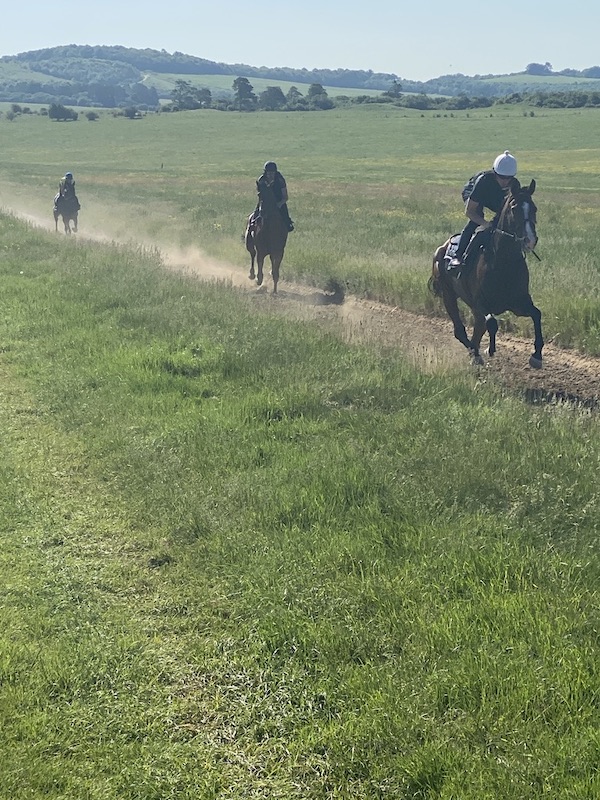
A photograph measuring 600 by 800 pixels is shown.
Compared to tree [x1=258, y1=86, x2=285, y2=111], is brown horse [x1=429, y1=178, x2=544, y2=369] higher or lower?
lower

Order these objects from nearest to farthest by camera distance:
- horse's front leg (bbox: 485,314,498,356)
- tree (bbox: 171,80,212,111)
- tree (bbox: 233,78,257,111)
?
1. horse's front leg (bbox: 485,314,498,356)
2. tree (bbox: 233,78,257,111)
3. tree (bbox: 171,80,212,111)

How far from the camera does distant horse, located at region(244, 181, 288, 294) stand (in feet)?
55.5

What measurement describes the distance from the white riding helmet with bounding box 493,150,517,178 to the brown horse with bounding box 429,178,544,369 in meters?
0.13

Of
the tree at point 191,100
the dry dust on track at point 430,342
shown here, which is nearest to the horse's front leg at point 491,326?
the dry dust on track at point 430,342

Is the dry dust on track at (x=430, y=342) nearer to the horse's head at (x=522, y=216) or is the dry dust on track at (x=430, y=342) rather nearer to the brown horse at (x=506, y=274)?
the brown horse at (x=506, y=274)

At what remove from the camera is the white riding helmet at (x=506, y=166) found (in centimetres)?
992

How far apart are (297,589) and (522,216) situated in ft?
20.6

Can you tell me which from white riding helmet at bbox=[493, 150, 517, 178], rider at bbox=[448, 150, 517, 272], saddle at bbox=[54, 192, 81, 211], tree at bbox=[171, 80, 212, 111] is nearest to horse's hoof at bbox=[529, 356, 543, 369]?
rider at bbox=[448, 150, 517, 272]

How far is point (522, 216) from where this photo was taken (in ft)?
31.6

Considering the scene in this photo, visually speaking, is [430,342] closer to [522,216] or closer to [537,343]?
[537,343]

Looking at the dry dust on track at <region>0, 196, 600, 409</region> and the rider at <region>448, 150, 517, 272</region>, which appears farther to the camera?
the rider at <region>448, 150, 517, 272</region>

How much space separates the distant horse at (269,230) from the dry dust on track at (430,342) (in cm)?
68

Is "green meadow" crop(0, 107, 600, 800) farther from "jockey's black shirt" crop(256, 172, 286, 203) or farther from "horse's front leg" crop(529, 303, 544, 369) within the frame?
"jockey's black shirt" crop(256, 172, 286, 203)

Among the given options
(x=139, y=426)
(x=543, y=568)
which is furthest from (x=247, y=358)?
(x=543, y=568)
